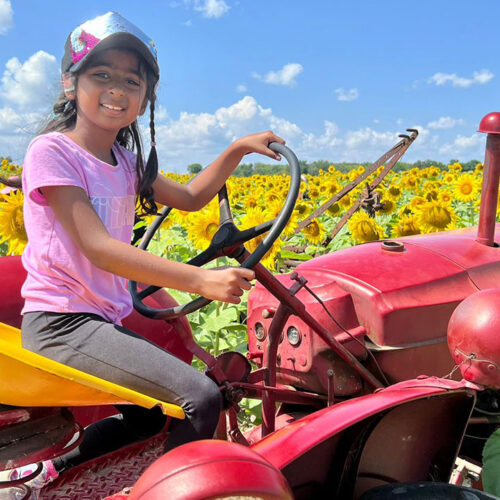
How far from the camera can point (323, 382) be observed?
1.97 meters

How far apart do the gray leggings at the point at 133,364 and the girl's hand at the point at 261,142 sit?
727mm

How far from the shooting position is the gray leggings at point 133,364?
152 centimetres

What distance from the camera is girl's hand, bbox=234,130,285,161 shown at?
188 centimetres

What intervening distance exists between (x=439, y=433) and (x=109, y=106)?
1366mm

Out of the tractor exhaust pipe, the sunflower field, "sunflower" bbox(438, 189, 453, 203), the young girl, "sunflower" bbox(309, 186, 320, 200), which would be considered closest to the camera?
the young girl

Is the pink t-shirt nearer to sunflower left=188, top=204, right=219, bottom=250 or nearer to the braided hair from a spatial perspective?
the braided hair

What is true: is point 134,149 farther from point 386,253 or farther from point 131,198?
point 386,253

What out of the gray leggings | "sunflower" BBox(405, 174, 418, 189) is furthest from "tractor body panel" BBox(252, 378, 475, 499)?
"sunflower" BBox(405, 174, 418, 189)

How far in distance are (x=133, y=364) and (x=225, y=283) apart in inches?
13.3

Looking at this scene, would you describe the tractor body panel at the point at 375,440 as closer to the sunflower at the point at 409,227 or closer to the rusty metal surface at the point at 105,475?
the rusty metal surface at the point at 105,475

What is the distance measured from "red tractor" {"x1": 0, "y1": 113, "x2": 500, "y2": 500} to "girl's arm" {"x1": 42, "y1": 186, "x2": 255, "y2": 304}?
5.9 inches

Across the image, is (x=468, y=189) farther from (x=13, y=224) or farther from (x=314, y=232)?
(x=13, y=224)

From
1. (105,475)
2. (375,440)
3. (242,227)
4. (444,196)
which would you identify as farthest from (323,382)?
(444,196)

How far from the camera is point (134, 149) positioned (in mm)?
2107
